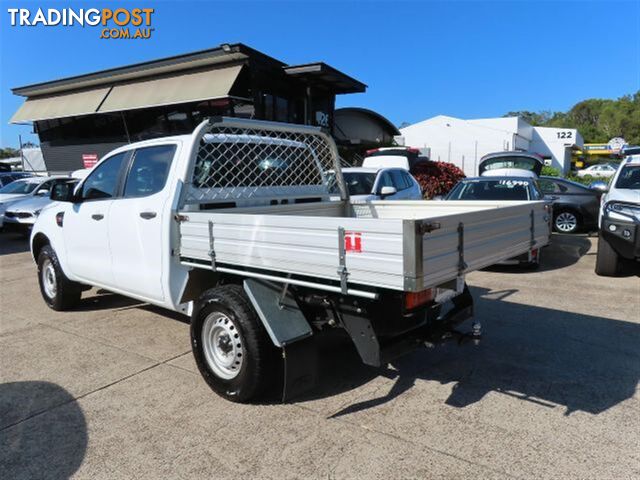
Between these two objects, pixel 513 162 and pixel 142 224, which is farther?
pixel 513 162

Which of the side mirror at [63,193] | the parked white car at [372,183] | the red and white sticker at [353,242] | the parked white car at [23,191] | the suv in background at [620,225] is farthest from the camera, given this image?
the parked white car at [23,191]

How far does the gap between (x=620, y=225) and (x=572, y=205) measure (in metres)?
5.37

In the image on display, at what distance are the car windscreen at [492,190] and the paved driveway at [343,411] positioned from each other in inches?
142

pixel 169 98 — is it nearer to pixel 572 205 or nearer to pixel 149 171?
pixel 572 205

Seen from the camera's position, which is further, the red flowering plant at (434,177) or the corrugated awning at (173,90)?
the red flowering plant at (434,177)

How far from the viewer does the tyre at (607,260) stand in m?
7.38

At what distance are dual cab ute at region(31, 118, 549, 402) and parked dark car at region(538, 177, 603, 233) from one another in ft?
28.6

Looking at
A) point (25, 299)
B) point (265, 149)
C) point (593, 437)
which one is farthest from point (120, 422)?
point (25, 299)

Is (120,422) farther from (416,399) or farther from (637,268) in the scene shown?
(637,268)

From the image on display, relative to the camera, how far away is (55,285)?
20.1 feet

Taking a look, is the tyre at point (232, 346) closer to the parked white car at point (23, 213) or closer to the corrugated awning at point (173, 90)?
the parked white car at point (23, 213)

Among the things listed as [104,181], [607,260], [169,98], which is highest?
[169,98]

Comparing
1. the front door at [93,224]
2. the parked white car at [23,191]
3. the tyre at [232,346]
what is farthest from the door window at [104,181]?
the parked white car at [23,191]

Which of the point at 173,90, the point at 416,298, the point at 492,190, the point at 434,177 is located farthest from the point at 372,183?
the point at 173,90
